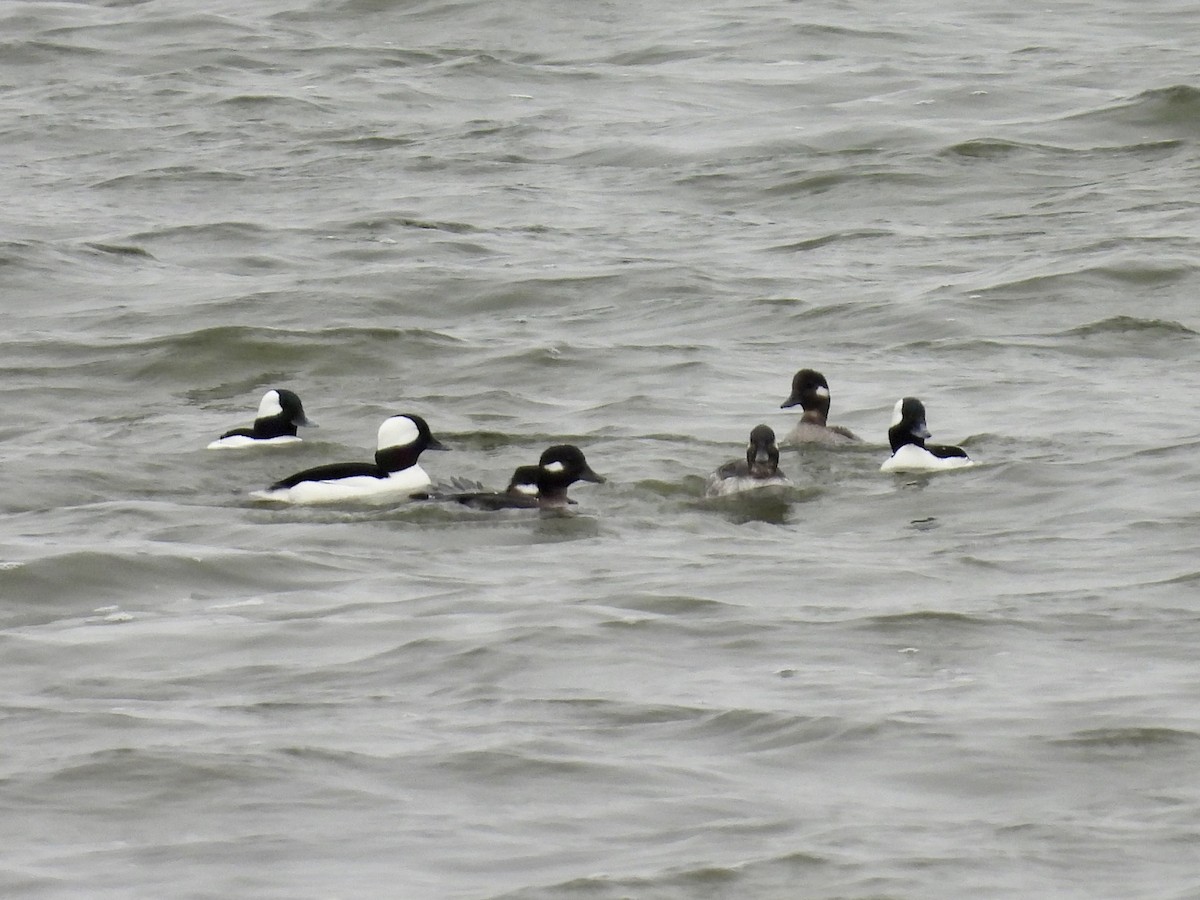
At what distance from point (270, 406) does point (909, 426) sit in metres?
3.88

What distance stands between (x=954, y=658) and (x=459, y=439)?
243 inches

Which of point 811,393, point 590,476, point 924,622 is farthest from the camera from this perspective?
point 811,393

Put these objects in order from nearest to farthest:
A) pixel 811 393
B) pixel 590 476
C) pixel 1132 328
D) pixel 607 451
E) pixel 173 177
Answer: pixel 590 476 < pixel 607 451 < pixel 811 393 < pixel 1132 328 < pixel 173 177

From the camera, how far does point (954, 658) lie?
31.0 feet

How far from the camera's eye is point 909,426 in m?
13.7

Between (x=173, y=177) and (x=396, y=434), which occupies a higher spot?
(x=173, y=177)

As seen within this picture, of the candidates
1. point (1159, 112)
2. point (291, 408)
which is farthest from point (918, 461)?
point (1159, 112)

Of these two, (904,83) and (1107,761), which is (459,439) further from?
(904,83)

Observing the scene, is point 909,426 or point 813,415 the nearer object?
point 909,426

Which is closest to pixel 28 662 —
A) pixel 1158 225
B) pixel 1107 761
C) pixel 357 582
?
pixel 357 582

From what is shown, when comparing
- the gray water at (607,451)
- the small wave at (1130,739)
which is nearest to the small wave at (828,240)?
the gray water at (607,451)

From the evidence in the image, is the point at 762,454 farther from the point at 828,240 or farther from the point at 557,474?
the point at 828,240

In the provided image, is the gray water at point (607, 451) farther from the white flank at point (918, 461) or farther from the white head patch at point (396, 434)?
the white head patch at point (396, 434)

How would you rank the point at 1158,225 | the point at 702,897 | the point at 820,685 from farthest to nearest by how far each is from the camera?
the point at 1158,225 → the point at 820,685 → the point at 702,897
